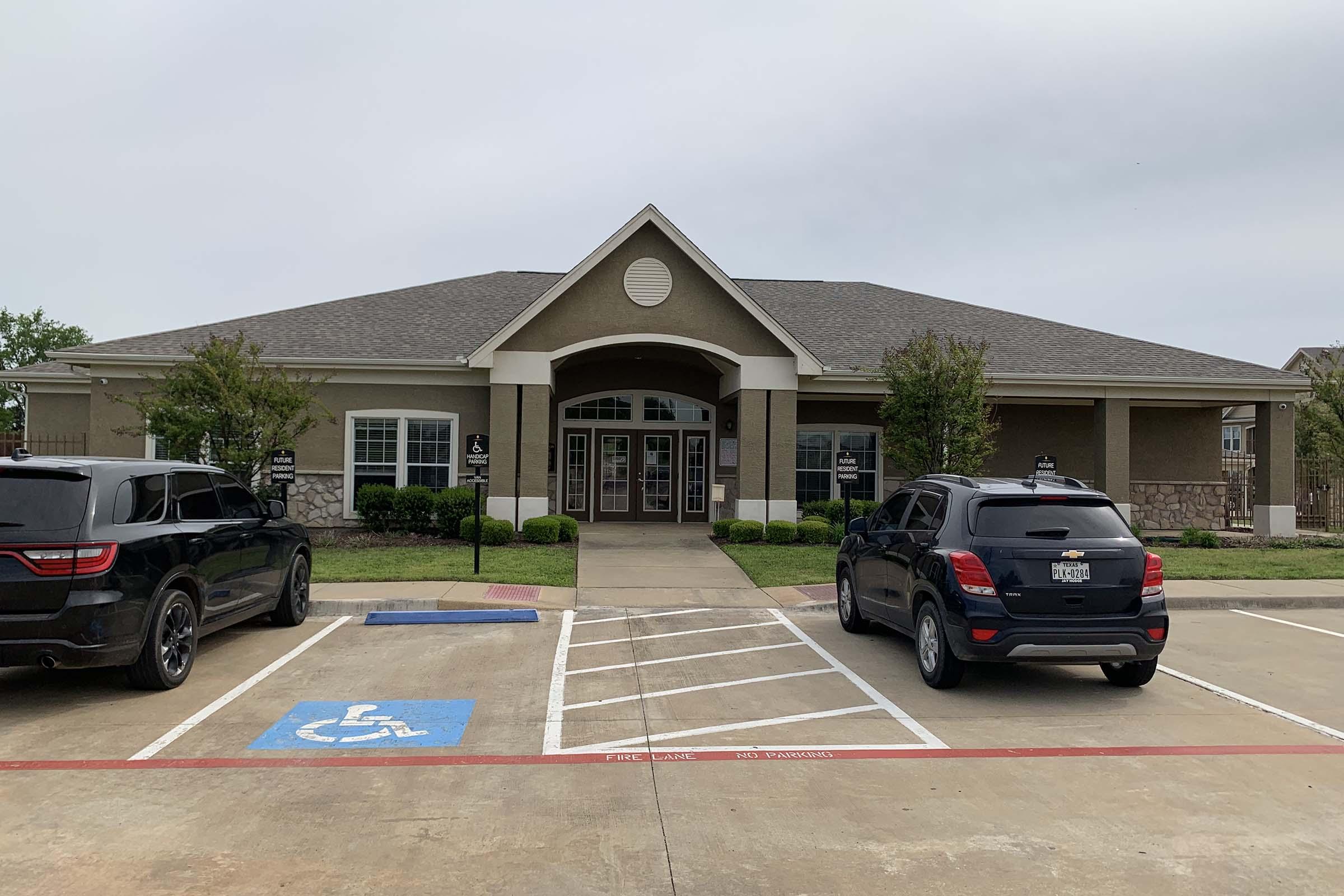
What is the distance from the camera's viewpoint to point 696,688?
7691mm

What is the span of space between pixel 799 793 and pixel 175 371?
46.7 ft

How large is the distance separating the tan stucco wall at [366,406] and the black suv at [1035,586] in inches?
506

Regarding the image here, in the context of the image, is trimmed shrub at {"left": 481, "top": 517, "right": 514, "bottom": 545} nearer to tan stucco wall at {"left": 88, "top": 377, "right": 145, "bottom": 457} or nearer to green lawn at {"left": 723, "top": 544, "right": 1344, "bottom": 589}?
green lawn at {"left": 723, "top": 544, "right": 1344, "bottom": 589}

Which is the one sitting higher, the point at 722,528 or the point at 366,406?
the point at 366,406

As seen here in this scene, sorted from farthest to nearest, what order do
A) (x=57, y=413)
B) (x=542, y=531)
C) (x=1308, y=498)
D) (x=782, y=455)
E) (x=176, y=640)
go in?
(x=1308, y=498), (x=57, y=413), (x=782, y=455), (x=542, y=531), (x=176, y=640)

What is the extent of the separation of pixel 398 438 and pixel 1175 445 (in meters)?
18.4

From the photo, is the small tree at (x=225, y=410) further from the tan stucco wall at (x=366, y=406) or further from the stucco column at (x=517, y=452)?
the stucco column at (x=517, y=452)

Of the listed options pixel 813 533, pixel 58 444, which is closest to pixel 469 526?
pixel 813 533

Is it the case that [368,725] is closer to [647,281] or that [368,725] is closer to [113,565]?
[113,565]

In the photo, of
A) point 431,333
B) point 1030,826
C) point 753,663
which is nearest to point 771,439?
point 431,333

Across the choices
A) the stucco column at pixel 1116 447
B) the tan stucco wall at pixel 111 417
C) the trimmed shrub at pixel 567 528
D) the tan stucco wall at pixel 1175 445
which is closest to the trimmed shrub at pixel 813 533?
the trimmed shrub at pixel 567 528

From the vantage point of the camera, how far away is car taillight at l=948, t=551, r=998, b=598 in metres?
7.13

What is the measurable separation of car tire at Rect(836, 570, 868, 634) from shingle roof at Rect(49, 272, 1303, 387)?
9328 millimetres

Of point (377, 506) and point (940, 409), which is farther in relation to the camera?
point (377, 506)
